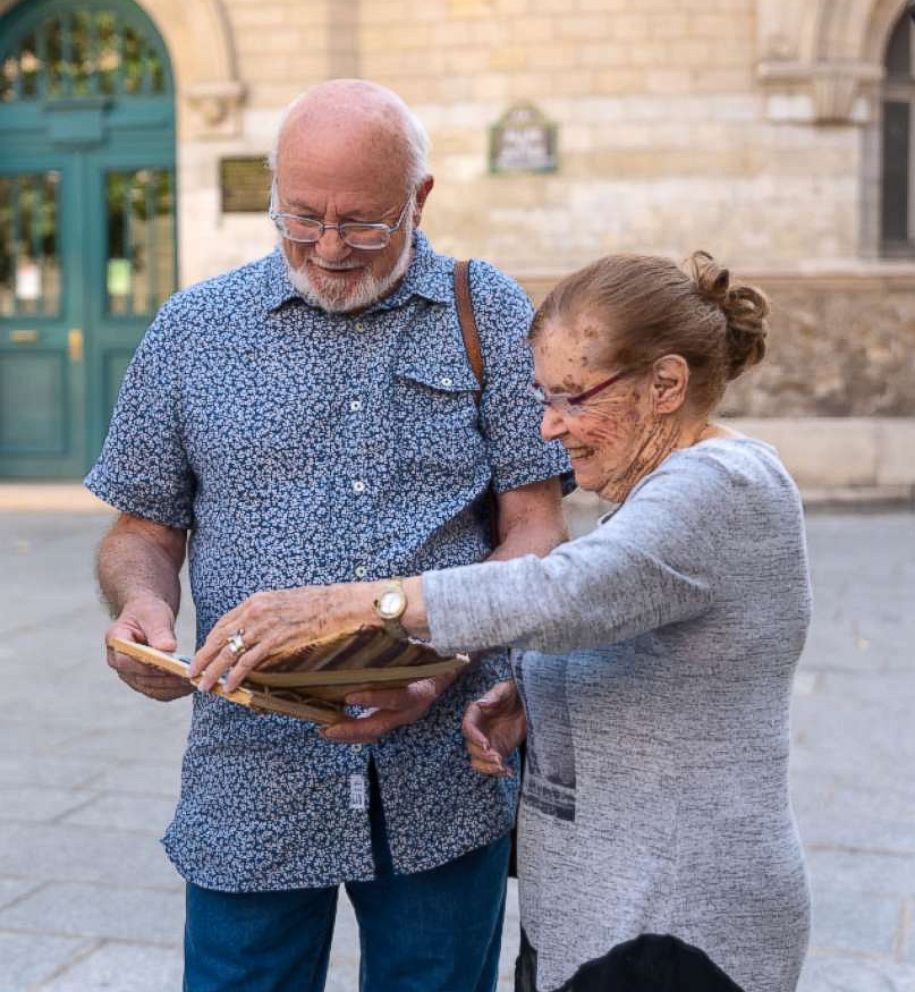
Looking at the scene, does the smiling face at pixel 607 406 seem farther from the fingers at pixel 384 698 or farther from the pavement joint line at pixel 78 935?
the pavement joint line at pixel 78 935

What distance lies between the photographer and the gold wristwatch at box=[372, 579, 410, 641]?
1.90 meters

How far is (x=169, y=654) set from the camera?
224cm

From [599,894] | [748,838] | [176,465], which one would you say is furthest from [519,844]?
[176,465]

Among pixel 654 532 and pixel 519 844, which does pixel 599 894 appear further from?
pixel 654 532

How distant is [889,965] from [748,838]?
7.54 feet

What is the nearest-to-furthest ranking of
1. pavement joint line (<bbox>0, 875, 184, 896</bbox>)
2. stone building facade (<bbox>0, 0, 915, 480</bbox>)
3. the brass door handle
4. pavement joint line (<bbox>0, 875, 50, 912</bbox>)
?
pavement joint line (<bbox>0, 875, 50, 912</bbox>)
pavement joint line (<bbox>0, 875, 184, 896</bbox>)
stone building facade (<bbox>0, 0, 915, 480</bbox>)
the brass door handle

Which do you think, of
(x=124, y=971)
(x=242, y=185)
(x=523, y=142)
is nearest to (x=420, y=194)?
(x=124, y=971)

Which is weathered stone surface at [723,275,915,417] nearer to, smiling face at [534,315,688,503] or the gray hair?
the gray hair

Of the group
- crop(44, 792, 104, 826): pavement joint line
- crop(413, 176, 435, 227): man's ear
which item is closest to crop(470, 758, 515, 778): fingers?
crop(413, 176, 435, 227): man's ear

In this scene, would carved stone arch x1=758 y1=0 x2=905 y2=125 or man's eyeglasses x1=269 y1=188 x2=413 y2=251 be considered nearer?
man's eyeglasses x1=269 y1=188 x2=413 y2=251

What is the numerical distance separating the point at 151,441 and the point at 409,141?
60 cm

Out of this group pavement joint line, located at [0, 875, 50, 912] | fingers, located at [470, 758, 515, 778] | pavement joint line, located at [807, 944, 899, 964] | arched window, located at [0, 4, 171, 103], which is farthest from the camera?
arched window, located at [0, 4, 171, 103]

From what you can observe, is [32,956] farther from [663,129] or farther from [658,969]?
[663,129]

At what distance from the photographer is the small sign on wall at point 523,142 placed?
1293 cm
